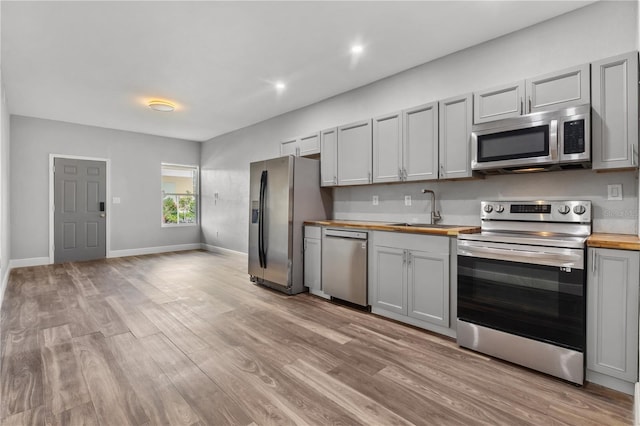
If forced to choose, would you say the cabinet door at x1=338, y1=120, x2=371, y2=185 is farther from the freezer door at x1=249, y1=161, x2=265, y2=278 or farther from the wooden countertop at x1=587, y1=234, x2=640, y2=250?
the wooden countertop at x1=587, y1=234, x2=640, y2=250

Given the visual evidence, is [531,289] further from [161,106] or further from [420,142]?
[161,106]

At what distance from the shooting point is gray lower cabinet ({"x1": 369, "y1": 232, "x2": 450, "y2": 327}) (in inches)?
107

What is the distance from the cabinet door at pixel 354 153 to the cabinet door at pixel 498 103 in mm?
1211

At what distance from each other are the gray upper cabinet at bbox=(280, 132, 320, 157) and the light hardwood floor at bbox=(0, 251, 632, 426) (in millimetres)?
2157

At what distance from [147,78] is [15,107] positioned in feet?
9.80

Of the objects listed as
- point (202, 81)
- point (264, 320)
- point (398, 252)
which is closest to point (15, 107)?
point (202, 81)

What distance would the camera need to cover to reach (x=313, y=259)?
4.00 m

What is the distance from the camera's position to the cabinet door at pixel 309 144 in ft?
14.5

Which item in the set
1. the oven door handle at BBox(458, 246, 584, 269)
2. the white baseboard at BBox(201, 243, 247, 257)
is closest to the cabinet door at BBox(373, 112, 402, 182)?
the oven door handle at BBox(458, 246, 584, 269)

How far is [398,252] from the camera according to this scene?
305cm

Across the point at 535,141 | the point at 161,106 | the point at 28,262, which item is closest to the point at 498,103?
the point at 535,141

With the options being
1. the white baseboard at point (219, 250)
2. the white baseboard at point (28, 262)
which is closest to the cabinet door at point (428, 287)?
the white baseboard at point (219, 250)

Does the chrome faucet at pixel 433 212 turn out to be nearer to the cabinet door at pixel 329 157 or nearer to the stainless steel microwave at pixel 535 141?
the stainless steel microwave at pixel 535 141

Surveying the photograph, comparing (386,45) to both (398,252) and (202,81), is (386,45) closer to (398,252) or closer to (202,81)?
(398,252)
